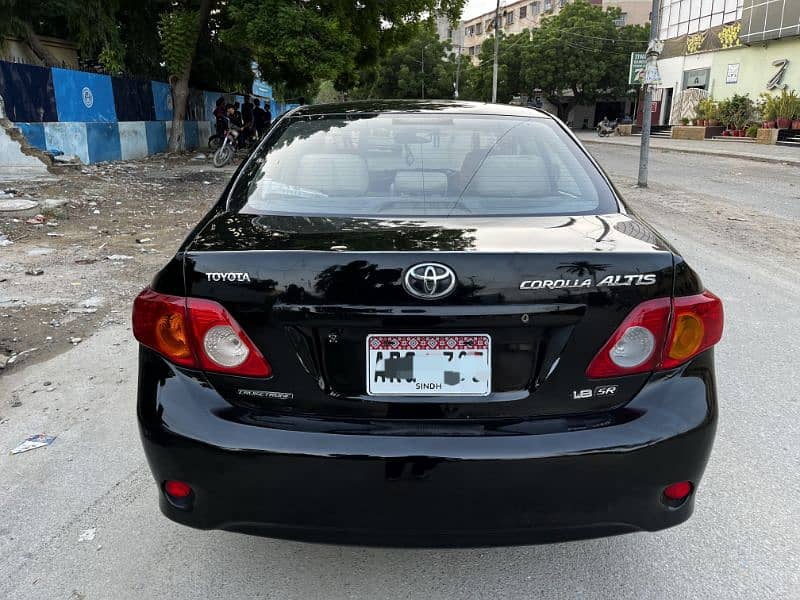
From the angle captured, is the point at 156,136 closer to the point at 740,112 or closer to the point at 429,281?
the point at 429,281

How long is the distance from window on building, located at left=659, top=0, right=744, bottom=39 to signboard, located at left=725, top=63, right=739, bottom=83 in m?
2.56

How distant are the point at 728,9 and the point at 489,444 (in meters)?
43.0

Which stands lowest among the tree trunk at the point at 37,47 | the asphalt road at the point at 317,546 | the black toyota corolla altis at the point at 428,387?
the asphalt road at the point at 317,546

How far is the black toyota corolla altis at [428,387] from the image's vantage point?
1.75 m

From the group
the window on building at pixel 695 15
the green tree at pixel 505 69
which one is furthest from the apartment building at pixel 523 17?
the window on building at pixel 695 15

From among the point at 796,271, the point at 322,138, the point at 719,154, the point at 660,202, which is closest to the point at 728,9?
the point at 719,154

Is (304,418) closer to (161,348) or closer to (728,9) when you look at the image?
(161,348)

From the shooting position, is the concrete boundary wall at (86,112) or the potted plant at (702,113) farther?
the potted plant at (702,113)

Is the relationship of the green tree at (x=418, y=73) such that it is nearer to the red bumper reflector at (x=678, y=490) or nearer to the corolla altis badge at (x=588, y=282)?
the corolla altis badge at (x=588, y=282)

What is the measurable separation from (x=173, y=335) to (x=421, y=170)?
1.17 metres

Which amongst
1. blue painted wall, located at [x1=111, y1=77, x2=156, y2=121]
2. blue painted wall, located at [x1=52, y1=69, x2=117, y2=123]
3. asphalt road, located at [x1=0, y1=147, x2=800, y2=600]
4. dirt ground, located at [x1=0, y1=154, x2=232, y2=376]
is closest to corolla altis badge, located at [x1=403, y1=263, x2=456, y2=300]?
asphalt road, located at [x1=0, y1=147, x2=800, y2=600]

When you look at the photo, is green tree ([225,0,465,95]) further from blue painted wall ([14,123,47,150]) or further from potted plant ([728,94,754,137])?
potted plant ([728,94,754,137])

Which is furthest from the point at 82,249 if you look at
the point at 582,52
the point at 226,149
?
the point at 582,52

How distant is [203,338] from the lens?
6.02 feet
